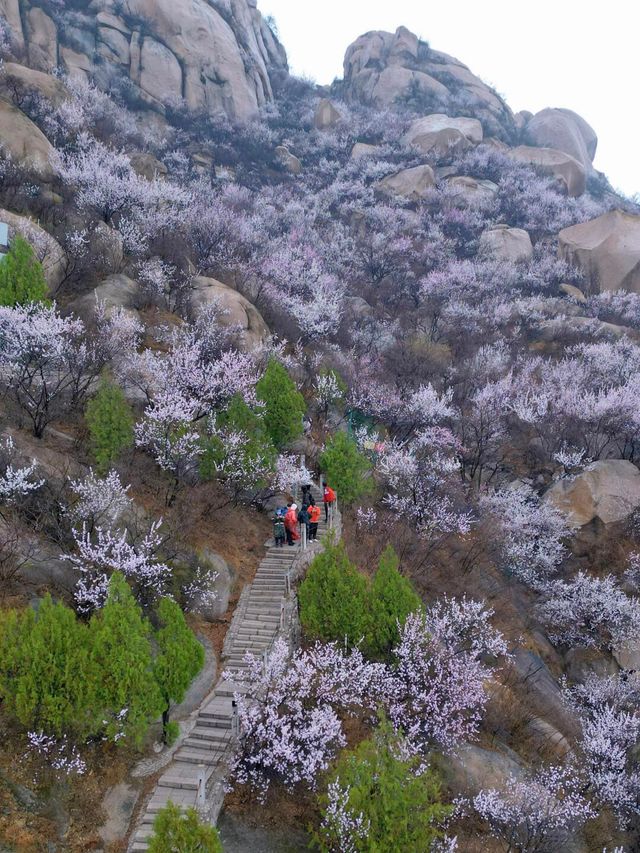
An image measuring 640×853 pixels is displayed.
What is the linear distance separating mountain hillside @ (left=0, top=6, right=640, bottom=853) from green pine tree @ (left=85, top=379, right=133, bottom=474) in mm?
78

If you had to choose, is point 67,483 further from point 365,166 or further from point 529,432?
point 365,166

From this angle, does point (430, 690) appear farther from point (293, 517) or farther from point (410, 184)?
point (410, 184)

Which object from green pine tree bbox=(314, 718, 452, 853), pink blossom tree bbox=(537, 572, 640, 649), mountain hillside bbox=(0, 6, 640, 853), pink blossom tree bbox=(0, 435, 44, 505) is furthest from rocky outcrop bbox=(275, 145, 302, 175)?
green pine tree bbox=(314, 718, 452, 853)

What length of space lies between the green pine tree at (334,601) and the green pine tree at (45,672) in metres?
7.00

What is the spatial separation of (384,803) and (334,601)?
6.11m

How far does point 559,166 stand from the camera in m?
77.4

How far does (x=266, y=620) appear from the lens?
59.6 feet

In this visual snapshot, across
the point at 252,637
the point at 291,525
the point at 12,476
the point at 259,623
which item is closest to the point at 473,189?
the point at 291,525

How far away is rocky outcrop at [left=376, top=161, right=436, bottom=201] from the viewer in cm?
6769

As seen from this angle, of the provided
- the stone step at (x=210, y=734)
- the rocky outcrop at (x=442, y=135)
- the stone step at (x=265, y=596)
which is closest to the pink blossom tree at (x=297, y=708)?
the stone step at (x=210, y=734)

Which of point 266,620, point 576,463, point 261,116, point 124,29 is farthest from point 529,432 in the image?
point 124,29

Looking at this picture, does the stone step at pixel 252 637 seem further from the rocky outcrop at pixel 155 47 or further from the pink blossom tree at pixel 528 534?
the rocky outcrop at pixel 155 47

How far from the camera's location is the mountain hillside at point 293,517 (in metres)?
12.3

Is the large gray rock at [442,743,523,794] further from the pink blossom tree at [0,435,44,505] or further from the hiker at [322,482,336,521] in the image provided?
the pink blossom tree at [0,435,44,505]
